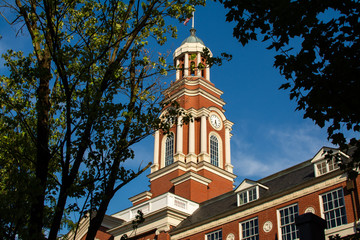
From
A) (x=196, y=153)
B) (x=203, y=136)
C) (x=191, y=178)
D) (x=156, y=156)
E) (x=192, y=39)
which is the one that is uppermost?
(x=192, y=39)

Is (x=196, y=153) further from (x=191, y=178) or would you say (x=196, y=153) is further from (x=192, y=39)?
(x=192, y=39)

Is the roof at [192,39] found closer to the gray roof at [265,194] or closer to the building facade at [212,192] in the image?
the building facade at [212,192]

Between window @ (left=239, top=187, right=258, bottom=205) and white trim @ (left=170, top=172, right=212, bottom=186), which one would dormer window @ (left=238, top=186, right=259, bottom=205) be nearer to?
window @ (left=239, top=187, right=258, bottom=205)

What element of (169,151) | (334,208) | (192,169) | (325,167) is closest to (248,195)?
(325,167)

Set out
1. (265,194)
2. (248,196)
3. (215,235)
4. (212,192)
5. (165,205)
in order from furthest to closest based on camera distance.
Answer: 1. (212,192)
2. (165,205)
3. (215,235)
4. (248,196)
5. (265,194)

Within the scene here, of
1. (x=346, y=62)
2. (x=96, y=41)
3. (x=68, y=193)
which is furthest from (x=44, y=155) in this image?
(x=346, y=62)

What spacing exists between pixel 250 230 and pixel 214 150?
51.4 ft

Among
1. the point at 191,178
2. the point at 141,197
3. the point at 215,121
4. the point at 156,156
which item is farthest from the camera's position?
the point at 215,121

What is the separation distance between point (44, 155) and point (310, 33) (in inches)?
242

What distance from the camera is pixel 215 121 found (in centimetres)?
4228

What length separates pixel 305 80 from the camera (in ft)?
31.6

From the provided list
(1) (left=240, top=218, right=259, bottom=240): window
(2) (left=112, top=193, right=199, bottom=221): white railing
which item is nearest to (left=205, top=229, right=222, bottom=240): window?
(1) (left=240, top=218, right=259, bottom=240): window

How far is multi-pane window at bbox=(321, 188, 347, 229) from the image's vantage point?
21.7 m

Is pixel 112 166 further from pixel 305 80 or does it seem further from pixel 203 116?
pixel 203 116
